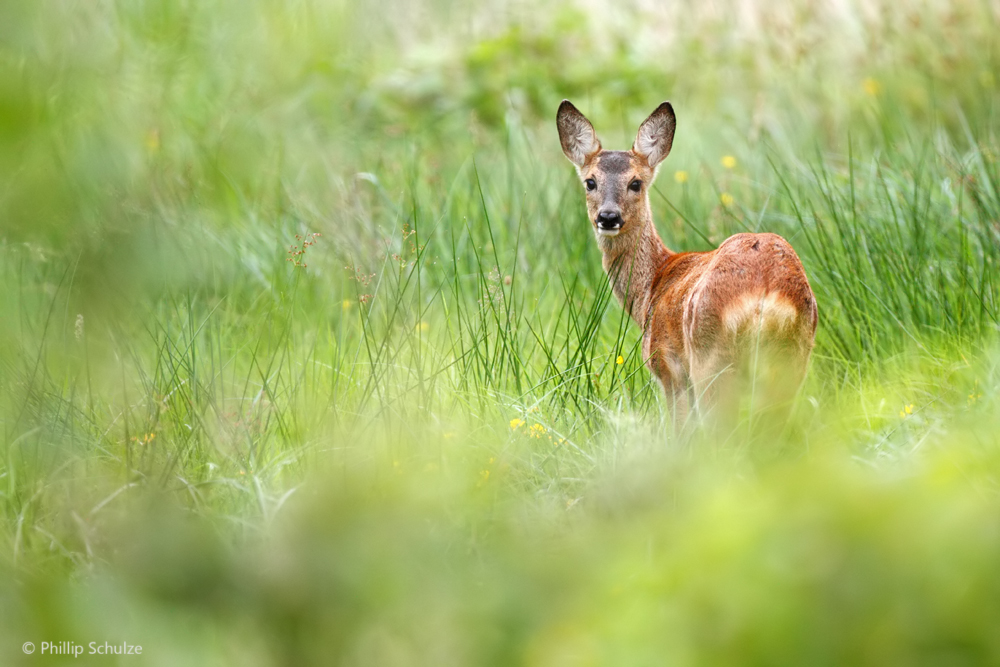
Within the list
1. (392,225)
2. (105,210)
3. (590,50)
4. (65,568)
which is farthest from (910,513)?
(590,50)

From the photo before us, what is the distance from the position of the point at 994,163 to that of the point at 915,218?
0.68m

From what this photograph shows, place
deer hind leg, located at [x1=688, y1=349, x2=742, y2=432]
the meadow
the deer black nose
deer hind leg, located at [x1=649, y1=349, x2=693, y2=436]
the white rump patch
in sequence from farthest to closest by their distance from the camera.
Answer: the deer black nose
deer hind leg, located at [x1=649, y1=349, x2=693, y2=436]
deer hind leg, located at [x1=688, y1=349, x2=742, y2=432]
the white rump patch
the meadow

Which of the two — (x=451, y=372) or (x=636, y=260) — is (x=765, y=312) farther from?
(x=451, y=372)

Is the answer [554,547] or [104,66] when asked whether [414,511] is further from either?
[104,66]

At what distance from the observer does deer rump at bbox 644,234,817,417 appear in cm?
356

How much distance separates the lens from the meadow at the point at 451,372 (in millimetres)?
1178

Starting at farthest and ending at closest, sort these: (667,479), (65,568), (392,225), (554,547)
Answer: (392,225)
(65,568)
(554,547)
(667,479)

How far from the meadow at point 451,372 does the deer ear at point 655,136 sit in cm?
57

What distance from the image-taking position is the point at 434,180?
607cm

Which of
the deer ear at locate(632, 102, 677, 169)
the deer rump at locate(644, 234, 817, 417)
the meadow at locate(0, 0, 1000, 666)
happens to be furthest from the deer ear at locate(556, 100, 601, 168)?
the deer rump at locate(644, 234, 817, 417)

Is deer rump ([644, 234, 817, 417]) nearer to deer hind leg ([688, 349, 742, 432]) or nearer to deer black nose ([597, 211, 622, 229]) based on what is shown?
deer hind leg ([688, 349, 742, 432])

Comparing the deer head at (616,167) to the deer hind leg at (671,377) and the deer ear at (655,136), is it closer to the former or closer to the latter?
the deer ear at (655,136)

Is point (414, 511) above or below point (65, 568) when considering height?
above

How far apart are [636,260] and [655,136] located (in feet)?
2.03
